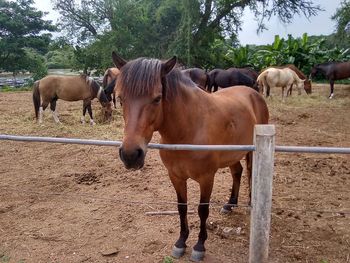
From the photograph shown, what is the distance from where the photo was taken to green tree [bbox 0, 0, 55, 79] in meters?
21.2

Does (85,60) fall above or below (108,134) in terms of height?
above

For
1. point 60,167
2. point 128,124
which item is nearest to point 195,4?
point 60,167

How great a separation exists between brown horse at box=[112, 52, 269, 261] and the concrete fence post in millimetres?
642

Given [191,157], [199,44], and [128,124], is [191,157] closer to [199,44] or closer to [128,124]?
[128,124]

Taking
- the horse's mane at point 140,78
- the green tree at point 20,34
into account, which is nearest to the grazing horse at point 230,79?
the horse's mane at point 140,78

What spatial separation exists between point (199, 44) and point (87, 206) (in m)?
16.3

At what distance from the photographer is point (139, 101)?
6.22 ft

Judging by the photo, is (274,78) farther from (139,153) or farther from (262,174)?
(139,153)

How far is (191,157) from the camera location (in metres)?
2.38

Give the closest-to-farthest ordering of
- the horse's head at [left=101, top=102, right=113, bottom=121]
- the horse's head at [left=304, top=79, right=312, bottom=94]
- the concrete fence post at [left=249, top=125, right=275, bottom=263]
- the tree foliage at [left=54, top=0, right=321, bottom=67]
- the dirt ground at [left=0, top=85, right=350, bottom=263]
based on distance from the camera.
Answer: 1. the concrete fence post at [left=249, top=125, right=275, bottom=263]
2. the dirt ground at [left=0, top=85, right=350, bottom=263]
3. the horse's head at [left=101, top=102, right=113, bottom=121]
4. the horse's head at [left=304, top=79, right=312, bottom=94]
5. the tree foliage at [left=54, top=0, right=321, bottom=67]

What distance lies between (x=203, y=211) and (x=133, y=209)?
3.90 feet

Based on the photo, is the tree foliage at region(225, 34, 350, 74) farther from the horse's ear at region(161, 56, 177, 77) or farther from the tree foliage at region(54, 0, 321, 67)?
the horse's ear at region(161, 56, 177, 77)

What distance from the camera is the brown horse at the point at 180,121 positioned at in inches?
74.4

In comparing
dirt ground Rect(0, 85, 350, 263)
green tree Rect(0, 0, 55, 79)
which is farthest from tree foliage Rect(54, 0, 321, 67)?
dirt ground Rect(0, 85, 350, 263)
